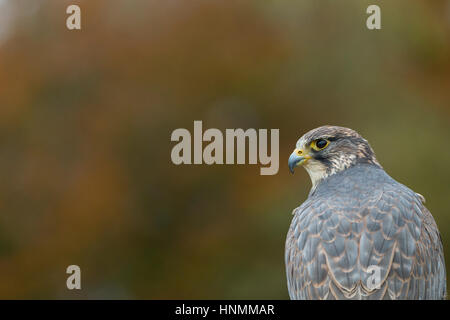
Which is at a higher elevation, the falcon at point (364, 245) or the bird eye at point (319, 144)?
the bird eye at point (319, 144)

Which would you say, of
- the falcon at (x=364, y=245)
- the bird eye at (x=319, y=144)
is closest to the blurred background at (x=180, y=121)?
the bird eye at (x=319, y=144)

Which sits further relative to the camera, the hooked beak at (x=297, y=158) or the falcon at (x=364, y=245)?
the hooked beak at (x=297, y=158)

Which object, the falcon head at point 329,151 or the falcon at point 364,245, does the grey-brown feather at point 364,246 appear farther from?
the falcon head at point 329,151

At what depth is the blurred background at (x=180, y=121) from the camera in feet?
43.9

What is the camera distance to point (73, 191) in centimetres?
1350

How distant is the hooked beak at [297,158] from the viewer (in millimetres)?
6000

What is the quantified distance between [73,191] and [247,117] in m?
4.09

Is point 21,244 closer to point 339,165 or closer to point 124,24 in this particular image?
point 124,24

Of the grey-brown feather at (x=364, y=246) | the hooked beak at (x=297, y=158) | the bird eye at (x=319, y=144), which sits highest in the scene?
the bird eye at (x=319, y=144)

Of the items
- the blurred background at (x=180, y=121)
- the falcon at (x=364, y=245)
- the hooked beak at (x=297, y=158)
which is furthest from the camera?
the blurred background at (x=180, y=121)

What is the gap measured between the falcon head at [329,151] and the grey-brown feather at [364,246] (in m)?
0.58

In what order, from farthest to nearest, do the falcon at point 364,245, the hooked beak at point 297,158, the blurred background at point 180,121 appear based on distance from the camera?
the blurred background at point 180,121, the hooked beak at point 297,158, the falcon at point 364,245

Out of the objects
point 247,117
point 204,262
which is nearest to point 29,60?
point 247,117

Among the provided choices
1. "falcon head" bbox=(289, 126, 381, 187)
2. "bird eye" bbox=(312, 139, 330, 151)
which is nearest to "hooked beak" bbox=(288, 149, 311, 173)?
"falcon head" bbox=(289, 126, 381, 187)
